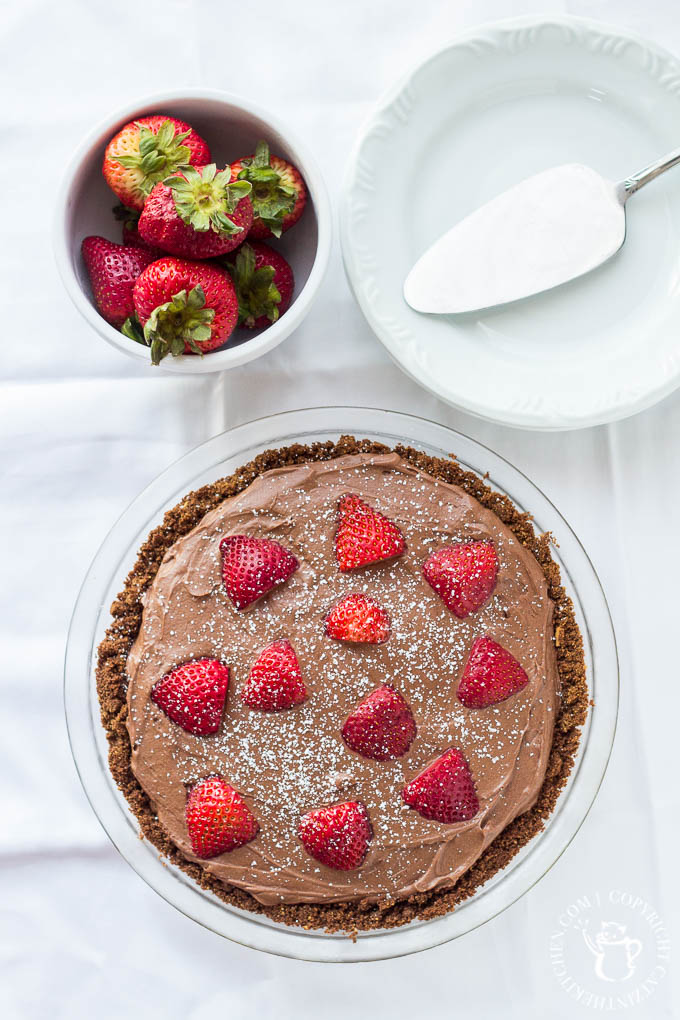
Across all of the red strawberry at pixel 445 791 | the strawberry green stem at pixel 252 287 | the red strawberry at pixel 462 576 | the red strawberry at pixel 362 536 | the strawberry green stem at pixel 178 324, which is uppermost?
the strawberry green stem at pixel 252 287

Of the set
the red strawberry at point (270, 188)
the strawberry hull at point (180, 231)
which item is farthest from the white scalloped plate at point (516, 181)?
the strawberry hull at point (180, 231)

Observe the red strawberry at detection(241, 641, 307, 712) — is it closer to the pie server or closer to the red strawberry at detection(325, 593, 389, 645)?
the red strawberry at detection(325, 593, 389, 645)

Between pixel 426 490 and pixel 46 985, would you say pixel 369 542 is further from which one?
pixel 46 985

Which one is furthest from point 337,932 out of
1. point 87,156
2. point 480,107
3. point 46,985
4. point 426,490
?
point 480,107

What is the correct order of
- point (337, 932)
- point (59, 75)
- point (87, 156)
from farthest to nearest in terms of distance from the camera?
1. point (59, 75)
2. point (337, 932)
3. point (87, 156)

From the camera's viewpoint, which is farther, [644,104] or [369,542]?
[644,104]

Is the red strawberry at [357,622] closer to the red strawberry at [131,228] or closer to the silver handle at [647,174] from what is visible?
the red strawberry at [131,228]

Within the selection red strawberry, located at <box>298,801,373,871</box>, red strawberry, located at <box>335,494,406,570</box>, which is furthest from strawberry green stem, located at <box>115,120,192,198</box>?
red strawberry, located at <box>298,801,373,871</box>
